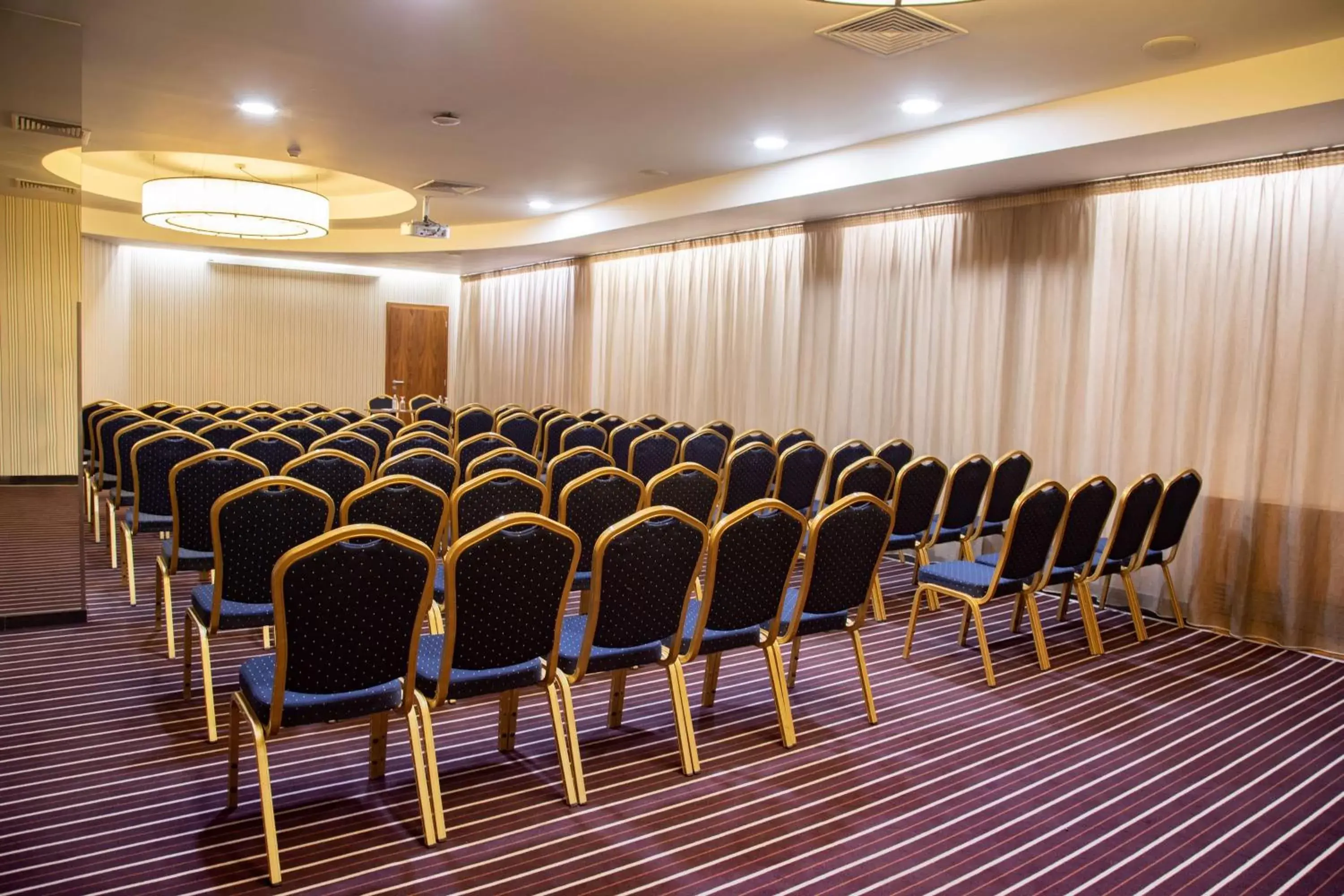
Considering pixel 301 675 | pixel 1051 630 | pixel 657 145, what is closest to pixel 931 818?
pixel 301 675

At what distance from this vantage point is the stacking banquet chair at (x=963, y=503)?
253 inches

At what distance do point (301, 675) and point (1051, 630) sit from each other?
488 cm

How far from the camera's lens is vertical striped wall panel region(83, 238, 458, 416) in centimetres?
1503

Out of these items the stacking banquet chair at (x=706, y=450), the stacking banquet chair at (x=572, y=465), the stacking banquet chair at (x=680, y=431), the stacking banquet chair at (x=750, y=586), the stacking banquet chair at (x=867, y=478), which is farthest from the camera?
the stacking banquet chair at (x=680, y=431)

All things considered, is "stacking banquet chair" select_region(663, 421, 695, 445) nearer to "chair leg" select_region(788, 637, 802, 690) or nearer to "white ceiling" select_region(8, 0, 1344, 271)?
"white ceiling" select_region(8, 0, 1344, 271)

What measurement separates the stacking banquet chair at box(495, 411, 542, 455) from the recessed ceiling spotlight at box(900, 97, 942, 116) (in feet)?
15.6

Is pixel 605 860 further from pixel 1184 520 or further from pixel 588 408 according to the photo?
pixel 588 408

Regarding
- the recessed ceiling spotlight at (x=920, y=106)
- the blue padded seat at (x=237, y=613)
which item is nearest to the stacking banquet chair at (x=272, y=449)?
the blue padded seat at (x=237, y=613)

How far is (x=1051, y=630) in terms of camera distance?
20.2 ft

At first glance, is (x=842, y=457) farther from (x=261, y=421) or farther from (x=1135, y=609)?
(x=261, y=421)

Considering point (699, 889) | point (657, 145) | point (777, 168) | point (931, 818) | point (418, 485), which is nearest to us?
point (699, 889)

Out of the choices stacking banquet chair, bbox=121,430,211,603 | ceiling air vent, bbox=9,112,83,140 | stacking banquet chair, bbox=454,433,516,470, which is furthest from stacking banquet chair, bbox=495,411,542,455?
ceiling air vent, bbox=9,112,83,140

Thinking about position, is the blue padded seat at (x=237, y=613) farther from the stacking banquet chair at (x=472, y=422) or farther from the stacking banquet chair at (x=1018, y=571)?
the stacking banquet chair at (x=472, y=422)

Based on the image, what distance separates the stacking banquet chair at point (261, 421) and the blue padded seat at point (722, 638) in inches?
208
